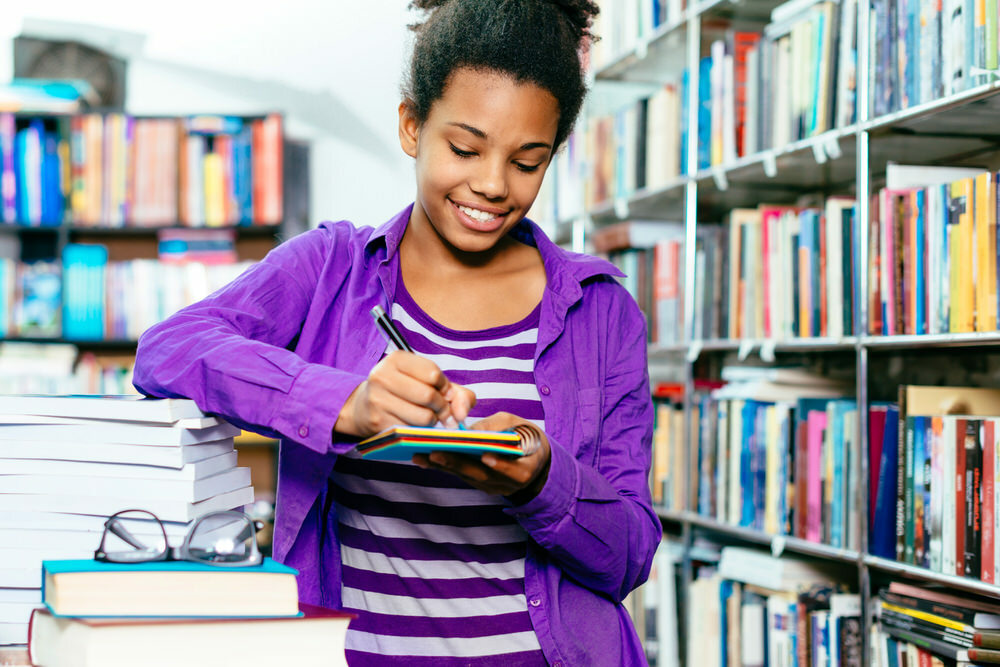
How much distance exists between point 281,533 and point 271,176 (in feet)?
10.2

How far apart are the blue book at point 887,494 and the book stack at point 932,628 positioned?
0.07 meters

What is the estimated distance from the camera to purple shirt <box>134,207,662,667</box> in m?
0.92

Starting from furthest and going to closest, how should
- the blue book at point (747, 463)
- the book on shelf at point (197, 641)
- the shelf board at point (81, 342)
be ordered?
the shelf board at point (81, 342)
the blue book at point (747, 463)
the book on shelf at point (197, 641)

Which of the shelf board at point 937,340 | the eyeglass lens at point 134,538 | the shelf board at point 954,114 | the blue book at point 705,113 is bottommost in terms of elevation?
the eyeglass lens at point 134,538

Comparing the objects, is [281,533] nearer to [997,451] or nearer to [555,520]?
[555,520]

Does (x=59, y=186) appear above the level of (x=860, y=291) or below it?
above

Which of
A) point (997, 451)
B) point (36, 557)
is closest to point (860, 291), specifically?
point (997, 451)

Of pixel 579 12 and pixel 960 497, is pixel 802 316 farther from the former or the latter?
pixel 579 12

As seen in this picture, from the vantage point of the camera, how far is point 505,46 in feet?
3.45

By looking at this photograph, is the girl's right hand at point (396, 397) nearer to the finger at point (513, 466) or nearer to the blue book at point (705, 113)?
the finger at point (513, 466)

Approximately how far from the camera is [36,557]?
0.81 metres

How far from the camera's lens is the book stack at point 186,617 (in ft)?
2.06

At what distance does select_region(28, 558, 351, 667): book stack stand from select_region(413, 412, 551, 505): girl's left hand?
19 cm

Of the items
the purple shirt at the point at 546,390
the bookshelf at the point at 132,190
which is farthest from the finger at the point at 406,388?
the bookshelf at the point at 132,190
